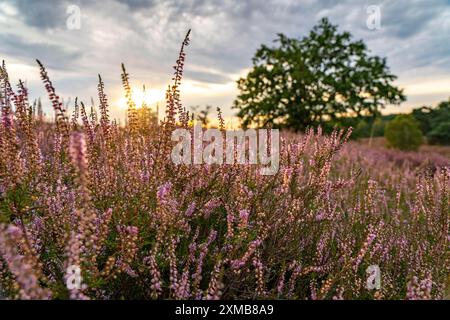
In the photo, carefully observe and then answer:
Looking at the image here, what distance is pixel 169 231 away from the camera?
7.27ft

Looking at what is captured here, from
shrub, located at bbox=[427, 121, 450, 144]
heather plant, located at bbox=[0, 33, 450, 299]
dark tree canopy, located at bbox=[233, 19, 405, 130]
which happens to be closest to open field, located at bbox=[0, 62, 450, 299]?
heather plant, located at bbox=[0, 33, 450, 299]

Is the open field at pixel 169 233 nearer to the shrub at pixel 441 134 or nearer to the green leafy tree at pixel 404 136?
the green leafy tree at pixel 404 136

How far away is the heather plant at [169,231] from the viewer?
197 centimetres

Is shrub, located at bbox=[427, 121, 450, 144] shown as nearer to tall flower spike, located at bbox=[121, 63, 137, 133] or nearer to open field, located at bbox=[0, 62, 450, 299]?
open field, located at bbox=[0, 62, 450, 299]

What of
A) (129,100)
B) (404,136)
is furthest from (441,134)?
(129,100)

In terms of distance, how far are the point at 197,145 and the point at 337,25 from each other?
29193 mm

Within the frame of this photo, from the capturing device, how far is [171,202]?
240 centimetres

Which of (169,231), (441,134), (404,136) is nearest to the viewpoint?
(169,231)

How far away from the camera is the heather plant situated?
1.97m

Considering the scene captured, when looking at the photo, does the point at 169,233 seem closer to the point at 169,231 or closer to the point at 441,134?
the point at 169,231

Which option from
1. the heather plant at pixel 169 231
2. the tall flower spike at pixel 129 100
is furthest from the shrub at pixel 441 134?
the tall flower spike at pixel 129 100

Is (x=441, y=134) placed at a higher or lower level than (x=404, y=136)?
higher

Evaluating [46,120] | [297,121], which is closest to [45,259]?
[46,120]

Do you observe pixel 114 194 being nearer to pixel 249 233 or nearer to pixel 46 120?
pixel 249 233
